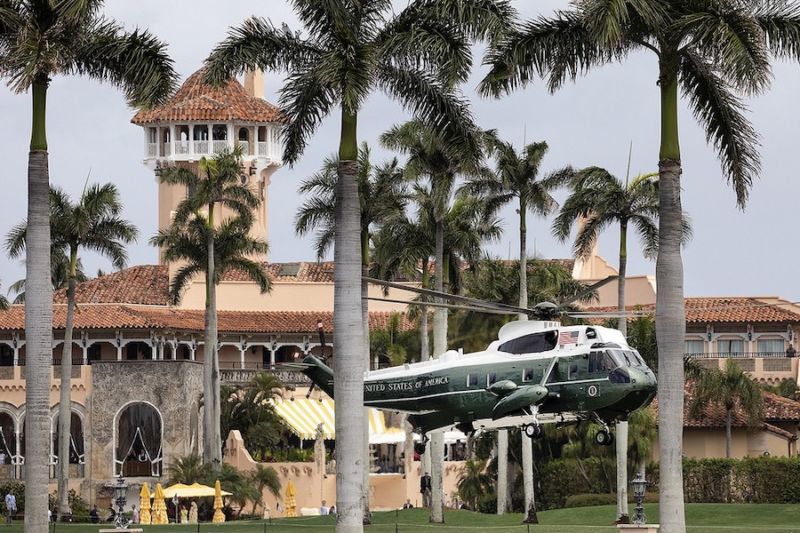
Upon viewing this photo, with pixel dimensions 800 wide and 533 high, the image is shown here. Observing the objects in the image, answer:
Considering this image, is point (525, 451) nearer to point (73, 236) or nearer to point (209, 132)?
point (73, 236)

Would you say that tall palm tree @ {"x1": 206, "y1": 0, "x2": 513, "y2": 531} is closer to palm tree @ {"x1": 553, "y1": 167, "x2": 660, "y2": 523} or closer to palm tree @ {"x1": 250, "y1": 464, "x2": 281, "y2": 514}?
palm tree @ {"x1": 553, "y1": 167, "x2": 660, "y2": 523}

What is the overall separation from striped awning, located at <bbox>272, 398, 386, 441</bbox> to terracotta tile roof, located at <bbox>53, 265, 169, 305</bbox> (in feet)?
49.0

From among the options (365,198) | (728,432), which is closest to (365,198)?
(365,198)

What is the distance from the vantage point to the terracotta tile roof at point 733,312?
106m

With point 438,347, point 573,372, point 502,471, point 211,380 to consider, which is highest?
point 438,347

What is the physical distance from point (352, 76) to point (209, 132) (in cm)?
7719

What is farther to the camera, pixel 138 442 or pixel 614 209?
pixel 138 442

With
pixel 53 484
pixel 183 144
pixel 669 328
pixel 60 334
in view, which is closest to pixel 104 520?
pixel 53 484

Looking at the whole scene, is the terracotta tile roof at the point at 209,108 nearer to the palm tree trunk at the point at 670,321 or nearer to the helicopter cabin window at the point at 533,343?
the helicopter cabin window at the point at 533,343

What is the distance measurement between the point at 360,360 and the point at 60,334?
6062 centimetres

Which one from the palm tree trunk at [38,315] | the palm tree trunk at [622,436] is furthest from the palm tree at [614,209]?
the palm tree trunk at [38,315]

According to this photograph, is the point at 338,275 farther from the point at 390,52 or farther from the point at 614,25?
the point at 614,25

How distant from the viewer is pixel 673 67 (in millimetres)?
39438

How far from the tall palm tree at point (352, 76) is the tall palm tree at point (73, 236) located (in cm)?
3848
